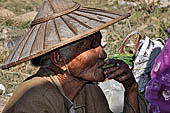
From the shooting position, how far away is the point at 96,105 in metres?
1.84

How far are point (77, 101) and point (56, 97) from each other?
0.26 meters

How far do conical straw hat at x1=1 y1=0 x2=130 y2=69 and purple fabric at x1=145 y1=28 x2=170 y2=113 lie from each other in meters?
1.13

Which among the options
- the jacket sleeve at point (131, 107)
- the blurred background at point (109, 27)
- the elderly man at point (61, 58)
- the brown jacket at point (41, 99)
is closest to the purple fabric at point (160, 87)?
the jacket sleeve at point (131, 107)

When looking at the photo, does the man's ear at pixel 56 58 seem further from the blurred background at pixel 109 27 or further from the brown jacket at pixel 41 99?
the blurred background at pixel 109 27

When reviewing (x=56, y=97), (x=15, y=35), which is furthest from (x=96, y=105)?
(x=15, y=35)

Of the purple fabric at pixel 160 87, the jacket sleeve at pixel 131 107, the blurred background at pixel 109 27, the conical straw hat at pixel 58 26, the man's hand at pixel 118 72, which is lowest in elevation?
the blurred background at pixel 109 27

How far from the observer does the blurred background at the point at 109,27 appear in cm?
379

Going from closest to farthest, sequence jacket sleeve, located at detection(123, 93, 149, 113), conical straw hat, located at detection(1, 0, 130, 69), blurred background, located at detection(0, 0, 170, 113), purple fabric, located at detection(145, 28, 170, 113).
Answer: conical straw hat, located at detection(1, 0, 130, 69) < jacket sleeve, located at detection(123, 93, 149, 113) < purple fabric, located at detection(145, 28, 170, 113) < blurred background, located at detection(0, 0, 170, 113)

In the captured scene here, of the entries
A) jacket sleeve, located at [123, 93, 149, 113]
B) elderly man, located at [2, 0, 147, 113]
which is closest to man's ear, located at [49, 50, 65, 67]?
elderly man, located at [2, 0, 147, 113]

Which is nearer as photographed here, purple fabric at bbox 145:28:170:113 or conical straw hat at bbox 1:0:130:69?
conical straw hat at bbox 1:0:130:69

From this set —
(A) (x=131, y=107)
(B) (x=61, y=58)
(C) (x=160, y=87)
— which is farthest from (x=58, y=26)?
(C) (x=160, y=87)

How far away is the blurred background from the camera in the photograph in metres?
3.79

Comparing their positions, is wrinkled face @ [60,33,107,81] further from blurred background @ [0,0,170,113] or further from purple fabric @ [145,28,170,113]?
blurred background @ [0,0,170,113]

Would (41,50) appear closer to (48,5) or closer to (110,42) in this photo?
(48,5)
